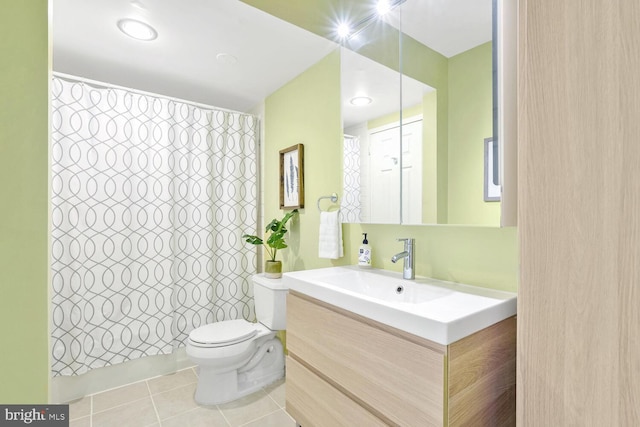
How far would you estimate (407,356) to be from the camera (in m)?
0.88

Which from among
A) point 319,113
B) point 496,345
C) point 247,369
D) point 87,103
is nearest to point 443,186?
point 496,345

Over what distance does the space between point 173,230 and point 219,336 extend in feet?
2.92

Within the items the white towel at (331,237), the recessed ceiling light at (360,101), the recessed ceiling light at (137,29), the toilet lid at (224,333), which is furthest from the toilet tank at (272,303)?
the recessed ceiling light at (137,29)

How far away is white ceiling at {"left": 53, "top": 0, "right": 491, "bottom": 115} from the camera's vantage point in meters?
1.37

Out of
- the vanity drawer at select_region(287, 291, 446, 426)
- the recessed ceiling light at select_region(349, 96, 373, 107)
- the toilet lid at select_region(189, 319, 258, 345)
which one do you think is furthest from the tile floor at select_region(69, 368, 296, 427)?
the recessed ceiling light at select_region(349, 96, 373, 107)

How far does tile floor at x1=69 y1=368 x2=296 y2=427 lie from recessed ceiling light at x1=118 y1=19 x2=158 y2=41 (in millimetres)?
2224

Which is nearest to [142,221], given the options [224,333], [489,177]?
[224,333]

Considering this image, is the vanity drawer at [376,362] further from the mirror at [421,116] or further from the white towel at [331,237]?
the mirror at [421,116]

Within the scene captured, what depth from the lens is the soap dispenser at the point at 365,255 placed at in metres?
1.60

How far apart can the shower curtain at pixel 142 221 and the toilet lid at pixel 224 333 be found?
1.36 feet

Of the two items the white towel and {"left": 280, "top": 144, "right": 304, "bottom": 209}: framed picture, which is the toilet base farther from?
{"left": 280, "top": 144, "right": 304, "bottom": 209}: framed picture

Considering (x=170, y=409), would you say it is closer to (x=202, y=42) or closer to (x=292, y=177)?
(x=292, y=177)

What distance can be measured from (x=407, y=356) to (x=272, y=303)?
126 centimetres
